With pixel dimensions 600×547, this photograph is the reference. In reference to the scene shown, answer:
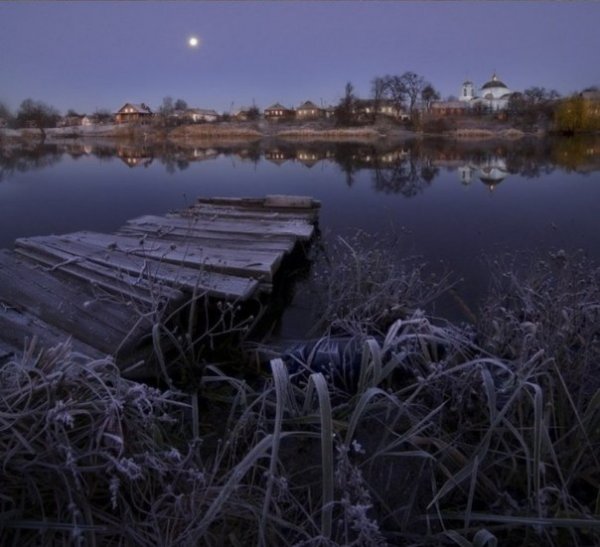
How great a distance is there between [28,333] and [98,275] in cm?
107

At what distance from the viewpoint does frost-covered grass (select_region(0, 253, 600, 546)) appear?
5.93ft

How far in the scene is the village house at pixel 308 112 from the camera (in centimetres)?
7156

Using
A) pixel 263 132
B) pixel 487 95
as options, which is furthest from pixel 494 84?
pixel 263 132

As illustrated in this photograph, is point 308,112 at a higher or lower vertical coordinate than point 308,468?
higher

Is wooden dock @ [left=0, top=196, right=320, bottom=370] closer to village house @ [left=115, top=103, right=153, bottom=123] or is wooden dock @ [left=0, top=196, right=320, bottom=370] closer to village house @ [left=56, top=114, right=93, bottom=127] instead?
village house @ [left=115, top=103, right=153, bottom=123]

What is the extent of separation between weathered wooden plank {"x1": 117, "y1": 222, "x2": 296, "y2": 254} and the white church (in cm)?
9442

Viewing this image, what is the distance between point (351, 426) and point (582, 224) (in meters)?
10.8

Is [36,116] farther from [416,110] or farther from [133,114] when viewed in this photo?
[416,110]

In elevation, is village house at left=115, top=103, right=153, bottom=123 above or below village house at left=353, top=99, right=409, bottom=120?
below

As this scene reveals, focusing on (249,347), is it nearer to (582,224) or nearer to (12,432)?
(12,432)

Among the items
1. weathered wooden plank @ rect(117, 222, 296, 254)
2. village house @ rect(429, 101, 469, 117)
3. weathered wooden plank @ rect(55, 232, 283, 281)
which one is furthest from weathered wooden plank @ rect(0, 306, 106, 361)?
village house @ rect(429, 101, 469, 117)

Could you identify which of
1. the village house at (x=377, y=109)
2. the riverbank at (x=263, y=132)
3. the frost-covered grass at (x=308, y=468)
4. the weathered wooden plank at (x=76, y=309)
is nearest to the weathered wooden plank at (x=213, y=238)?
the weathered wooden plank at (x=76, y=309)

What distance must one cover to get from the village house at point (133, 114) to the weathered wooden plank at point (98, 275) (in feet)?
89.8

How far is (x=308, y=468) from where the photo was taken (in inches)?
89.2
